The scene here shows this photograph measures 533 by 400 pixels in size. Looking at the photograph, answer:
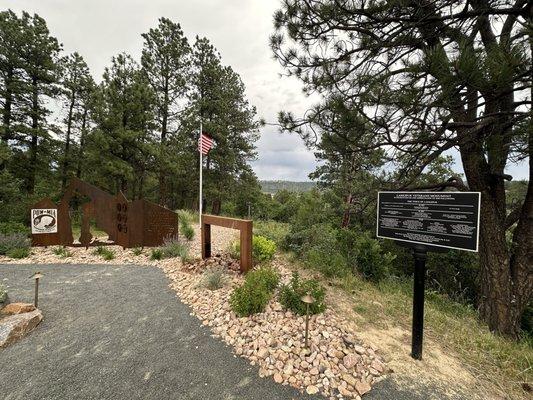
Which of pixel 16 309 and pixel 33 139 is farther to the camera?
pixel 33 139

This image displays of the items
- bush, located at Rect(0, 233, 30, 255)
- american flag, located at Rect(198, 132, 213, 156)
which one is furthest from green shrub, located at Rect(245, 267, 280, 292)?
bush, located at Rect(0, 233, 30, 255)

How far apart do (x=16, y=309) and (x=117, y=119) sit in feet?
37.8

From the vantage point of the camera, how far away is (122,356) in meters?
2.75

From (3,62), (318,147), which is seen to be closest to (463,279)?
(318,147)

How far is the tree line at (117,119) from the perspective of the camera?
40.2 feet

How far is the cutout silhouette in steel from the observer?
738 centimetres

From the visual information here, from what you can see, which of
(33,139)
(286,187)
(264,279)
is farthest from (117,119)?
(286,187)

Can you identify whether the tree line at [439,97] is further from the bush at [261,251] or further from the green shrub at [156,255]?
the green shrub at [156,255]

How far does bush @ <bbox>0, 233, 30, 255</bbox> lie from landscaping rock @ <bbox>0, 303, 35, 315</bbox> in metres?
4.56

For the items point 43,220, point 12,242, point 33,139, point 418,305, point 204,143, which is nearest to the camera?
point 418,305

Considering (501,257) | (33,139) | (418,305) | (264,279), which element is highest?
(33,139)

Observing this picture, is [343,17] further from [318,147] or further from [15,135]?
[15,135]

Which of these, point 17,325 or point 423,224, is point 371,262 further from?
point 17,325

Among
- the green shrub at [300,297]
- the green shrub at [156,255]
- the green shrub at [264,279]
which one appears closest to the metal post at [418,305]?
the green shrub at [300,297]
